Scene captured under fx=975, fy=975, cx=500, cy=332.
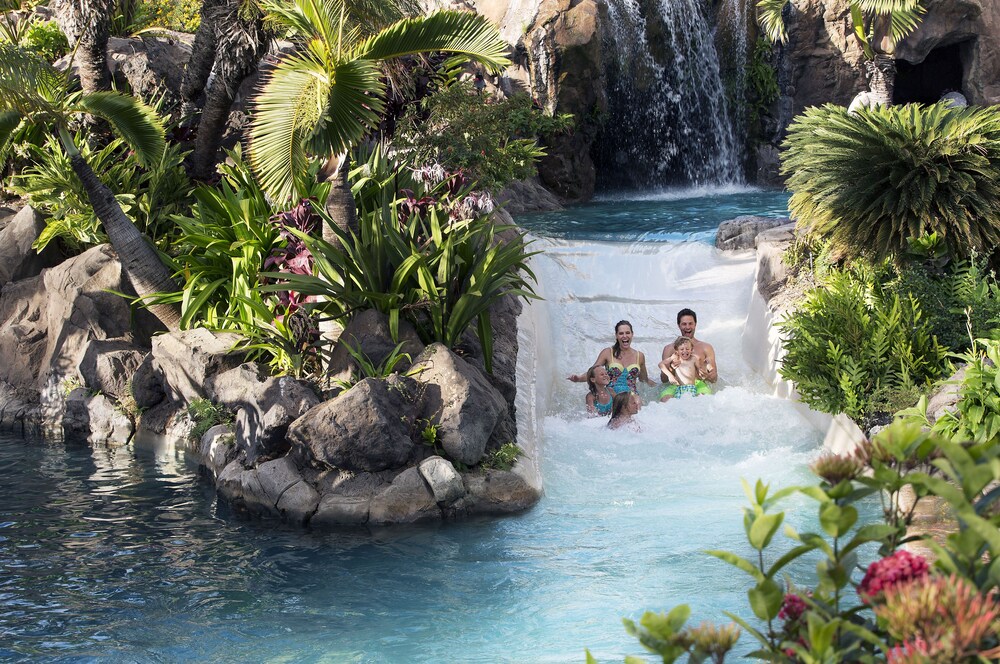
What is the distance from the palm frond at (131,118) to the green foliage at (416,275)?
2718 millimetres

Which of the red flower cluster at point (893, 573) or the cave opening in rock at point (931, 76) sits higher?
the cave opening in rock at point (931, 76)

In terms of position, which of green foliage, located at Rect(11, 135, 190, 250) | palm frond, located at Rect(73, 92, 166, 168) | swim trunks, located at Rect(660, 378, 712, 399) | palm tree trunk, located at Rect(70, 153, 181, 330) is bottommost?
swim trunks, located at Rect(660, 378, 712, 399)

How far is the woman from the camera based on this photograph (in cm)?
923

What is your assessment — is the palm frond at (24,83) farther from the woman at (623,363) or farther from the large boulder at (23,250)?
the woman at (623,363)

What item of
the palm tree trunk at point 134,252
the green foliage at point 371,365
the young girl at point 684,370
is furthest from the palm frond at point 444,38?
the palm tree trunk at point 134,252

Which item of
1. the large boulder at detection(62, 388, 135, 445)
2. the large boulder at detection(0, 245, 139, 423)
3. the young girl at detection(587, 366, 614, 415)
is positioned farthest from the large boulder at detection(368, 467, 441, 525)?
the large boulder at detection(0, 245, 139, 423)

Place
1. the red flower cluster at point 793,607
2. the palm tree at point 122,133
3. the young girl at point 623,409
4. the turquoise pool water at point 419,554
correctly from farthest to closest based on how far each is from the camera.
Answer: the palm tree at point 122,133 → the young girl at point 623,409 → the turquoise pool water at point 419,554 → the red flower cluster at point 793,607

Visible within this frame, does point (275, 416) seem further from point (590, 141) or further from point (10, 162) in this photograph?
point (590, 141)

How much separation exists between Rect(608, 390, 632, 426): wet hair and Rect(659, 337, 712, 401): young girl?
1.92 ft

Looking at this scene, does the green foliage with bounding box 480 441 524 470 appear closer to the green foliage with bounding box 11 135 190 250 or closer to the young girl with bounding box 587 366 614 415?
the young girl with bounding box 587 366 614 415

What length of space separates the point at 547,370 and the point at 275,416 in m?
3.17

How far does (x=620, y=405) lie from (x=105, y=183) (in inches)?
267

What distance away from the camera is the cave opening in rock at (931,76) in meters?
20.2

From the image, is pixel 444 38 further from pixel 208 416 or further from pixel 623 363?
pixel 208 416
